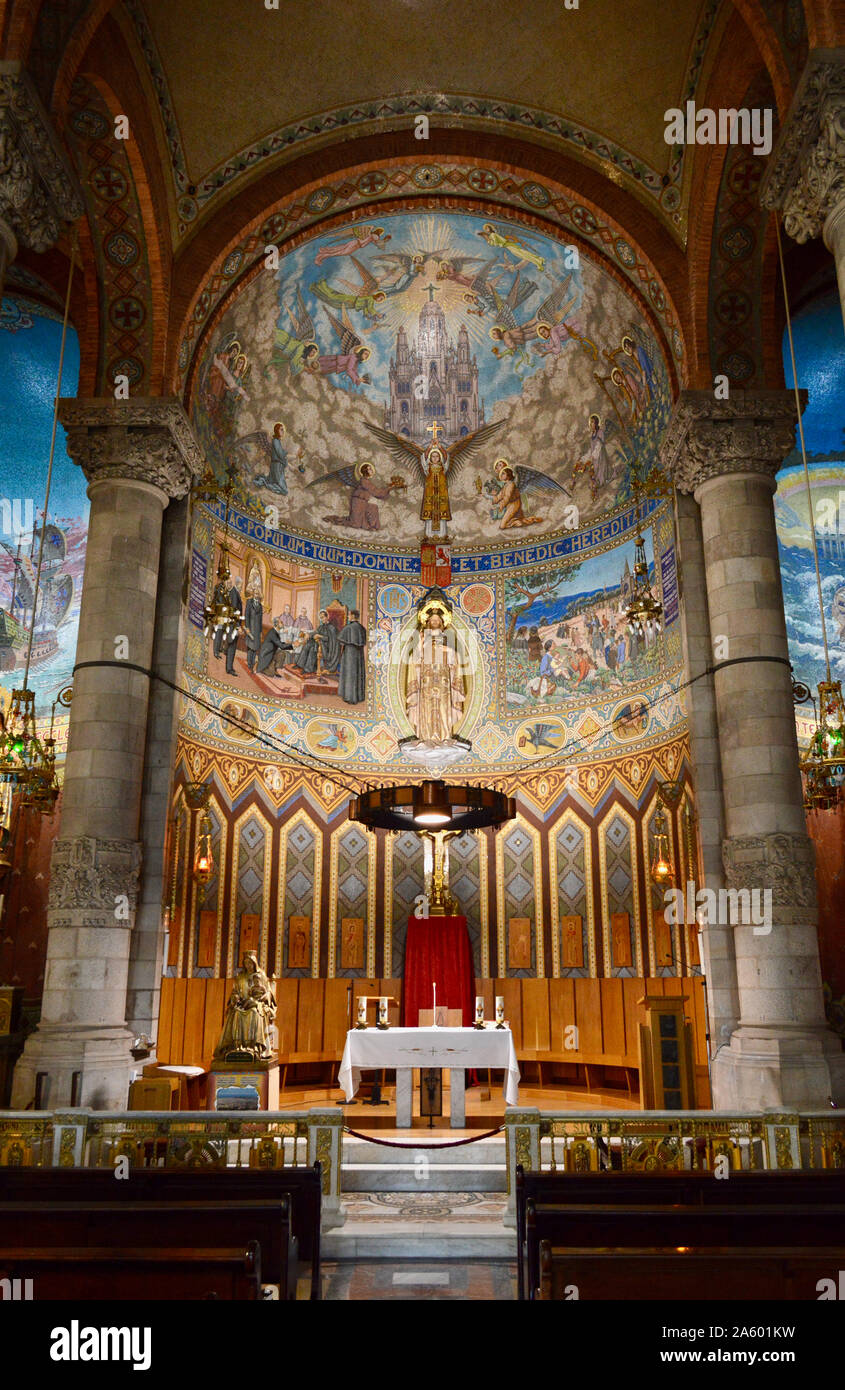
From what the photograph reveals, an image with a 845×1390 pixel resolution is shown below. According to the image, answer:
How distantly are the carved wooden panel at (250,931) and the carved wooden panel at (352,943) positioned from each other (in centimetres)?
177

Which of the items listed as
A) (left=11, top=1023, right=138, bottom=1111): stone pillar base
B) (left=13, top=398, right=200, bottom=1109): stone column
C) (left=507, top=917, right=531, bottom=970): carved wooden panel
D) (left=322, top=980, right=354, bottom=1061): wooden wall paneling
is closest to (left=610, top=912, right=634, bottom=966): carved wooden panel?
(left=507, top=917, right=531, bottom=970): carved wooden panel

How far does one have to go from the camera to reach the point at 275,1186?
670cm

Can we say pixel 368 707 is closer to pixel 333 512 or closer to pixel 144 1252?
pixel 333 512

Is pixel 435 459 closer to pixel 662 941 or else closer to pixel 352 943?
pixel 352 943

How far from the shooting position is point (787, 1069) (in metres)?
11.4

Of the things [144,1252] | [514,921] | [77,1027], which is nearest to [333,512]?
[514,921]

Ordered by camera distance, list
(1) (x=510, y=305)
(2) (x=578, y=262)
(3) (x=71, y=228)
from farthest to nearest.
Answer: (1) (x=510, y=305) → (2) (x=578, y=262) → (3) (x=71, y=228)

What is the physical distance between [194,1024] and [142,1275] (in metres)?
12.2

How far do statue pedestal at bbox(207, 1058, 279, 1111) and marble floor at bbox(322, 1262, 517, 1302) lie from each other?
372cm

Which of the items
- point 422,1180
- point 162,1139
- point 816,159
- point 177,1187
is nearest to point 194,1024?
point 422,1180

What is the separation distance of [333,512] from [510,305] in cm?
538

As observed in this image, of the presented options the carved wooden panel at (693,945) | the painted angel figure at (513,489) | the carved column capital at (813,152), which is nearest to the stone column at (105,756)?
the painted angel figure at (513,489)

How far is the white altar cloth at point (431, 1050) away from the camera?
1324cm

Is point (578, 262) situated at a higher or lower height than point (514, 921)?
higher
